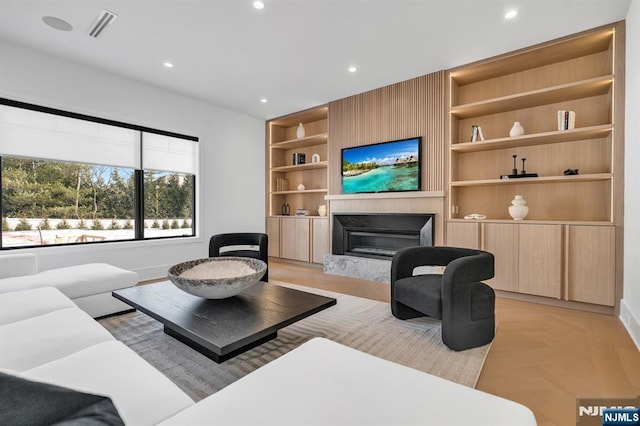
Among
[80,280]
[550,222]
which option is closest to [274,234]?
[80,280]

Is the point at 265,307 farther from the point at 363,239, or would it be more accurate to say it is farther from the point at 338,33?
the point at 363,239

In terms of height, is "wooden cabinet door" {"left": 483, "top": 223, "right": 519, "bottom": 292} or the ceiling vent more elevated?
the ceiling vent

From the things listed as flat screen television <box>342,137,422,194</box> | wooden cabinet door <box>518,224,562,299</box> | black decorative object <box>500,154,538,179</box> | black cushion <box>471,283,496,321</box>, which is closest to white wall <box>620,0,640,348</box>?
wooden cabinet door <box>518,224,562,299</box>

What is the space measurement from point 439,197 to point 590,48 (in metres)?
2.13

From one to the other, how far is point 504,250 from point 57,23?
5.10 meters

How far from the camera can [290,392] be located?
80cm

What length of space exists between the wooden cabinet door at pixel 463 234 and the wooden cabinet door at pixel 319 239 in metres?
1.97

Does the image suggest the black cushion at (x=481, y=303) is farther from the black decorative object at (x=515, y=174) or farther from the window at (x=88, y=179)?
the window at (x=88, y=179)

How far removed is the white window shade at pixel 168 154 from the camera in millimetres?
4297

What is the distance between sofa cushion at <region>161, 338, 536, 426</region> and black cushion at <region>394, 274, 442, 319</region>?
4.48 feet

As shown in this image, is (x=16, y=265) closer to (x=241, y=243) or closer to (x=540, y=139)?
(x=241, y=243)

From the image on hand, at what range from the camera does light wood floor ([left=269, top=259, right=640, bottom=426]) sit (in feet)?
5.23

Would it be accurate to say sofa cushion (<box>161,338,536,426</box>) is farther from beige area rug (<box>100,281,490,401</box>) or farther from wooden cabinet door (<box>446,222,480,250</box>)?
wooden cabinet door (<box>446,222,480,250</box>)
